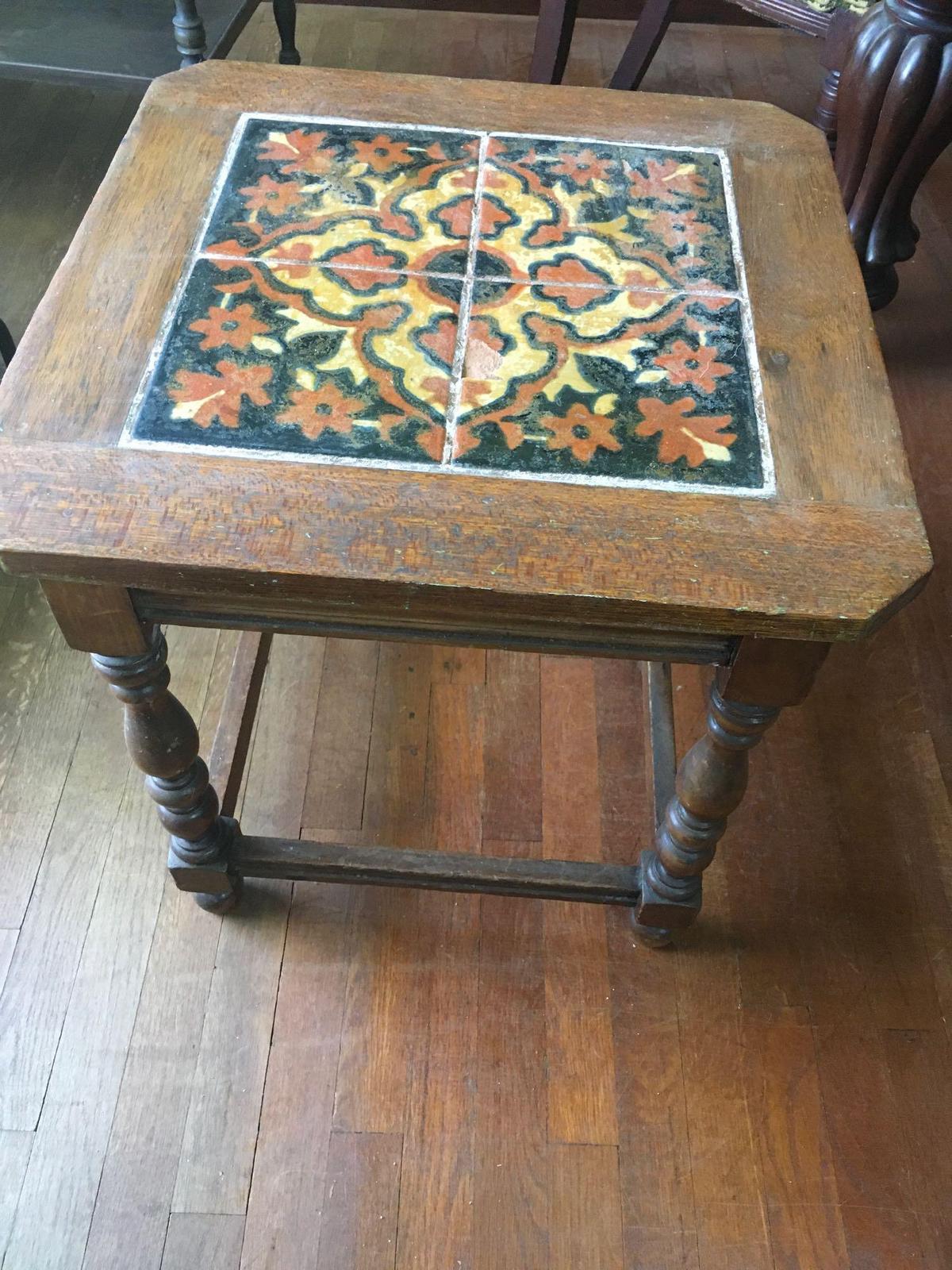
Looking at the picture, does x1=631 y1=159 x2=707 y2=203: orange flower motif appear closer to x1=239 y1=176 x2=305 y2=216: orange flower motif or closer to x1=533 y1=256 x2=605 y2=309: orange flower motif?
x1=533 y1=256 x2=605 y2=309: orange flower motif

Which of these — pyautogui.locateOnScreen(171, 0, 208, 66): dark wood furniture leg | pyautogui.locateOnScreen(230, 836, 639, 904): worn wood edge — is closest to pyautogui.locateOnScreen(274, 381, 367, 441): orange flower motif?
pyautogui.locateOnScreen(230, 836, 639, 904): worn wood edge

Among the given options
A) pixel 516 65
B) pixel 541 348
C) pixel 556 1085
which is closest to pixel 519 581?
pixel 541 348

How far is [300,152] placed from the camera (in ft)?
3.37

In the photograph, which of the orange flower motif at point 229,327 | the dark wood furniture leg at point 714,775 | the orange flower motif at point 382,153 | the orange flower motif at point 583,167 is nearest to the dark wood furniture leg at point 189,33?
the orange flower motif at point 382,153

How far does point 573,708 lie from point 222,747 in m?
0.44

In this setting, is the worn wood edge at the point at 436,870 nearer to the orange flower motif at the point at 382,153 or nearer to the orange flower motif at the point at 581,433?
the orange flower motif at the point at 581,433

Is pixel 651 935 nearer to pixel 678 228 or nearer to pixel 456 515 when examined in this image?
pixel 456 515

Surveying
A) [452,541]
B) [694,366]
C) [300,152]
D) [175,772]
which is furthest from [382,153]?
[175,772]

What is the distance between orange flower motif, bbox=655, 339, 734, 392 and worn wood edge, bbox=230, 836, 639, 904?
494 millimetres

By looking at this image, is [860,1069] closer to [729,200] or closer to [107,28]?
[729,200]

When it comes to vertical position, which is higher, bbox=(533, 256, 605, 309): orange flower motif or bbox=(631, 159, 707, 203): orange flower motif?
bbox=(631, 159, 707, 203): orange flower motif

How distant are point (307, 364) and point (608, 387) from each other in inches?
9.3

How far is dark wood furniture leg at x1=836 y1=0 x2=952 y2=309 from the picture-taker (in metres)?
1.43

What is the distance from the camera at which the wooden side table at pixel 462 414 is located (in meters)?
0.73
